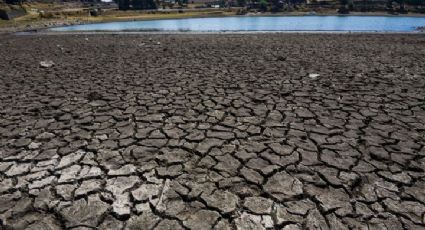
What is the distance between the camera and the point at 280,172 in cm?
430

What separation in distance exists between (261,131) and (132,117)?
270cm

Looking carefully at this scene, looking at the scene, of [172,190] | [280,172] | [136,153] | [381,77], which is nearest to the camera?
[172,190]

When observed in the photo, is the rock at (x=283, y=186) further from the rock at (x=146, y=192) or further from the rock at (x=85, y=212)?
the rock at (x=85, y=212)

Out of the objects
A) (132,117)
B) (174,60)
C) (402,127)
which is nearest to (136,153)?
A: (132,117)

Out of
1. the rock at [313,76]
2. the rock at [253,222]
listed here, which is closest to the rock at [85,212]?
the rock at [253,222]

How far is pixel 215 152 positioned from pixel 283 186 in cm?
129

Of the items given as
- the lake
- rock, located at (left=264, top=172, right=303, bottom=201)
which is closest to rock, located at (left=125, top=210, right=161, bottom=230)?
rock, located at (left=264, top=172, right=303, bottom=201)

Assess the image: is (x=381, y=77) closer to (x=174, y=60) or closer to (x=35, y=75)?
(x=174, y=60)

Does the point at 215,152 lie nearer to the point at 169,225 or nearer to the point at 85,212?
the point at 169,225

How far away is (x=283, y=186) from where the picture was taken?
3994 millimetres

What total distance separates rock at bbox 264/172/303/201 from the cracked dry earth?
1 centimetres

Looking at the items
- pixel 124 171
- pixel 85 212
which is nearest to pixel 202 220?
pixel 85 212

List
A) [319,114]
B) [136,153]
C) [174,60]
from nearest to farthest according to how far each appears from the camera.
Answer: [136,153] → [319,114] → [174,60]

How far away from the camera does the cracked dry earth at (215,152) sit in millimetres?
3557
